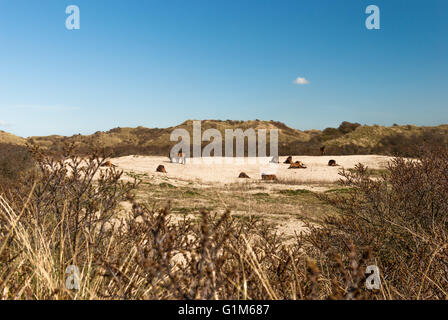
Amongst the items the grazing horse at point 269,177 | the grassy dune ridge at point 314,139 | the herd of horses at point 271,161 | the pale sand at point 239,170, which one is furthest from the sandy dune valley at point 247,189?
the grassy dune ridge at point 314,139

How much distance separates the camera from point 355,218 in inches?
191

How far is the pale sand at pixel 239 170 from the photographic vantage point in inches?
824

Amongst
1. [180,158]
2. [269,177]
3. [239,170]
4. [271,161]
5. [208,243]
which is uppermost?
[208,243]

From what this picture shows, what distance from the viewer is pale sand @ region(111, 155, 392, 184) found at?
20.9m

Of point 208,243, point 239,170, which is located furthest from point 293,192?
point 208,243

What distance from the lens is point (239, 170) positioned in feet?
82.1

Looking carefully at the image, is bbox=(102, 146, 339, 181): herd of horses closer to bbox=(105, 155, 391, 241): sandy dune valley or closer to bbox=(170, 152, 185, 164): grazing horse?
bbox=(170, 152, 185, 164): grazing horse

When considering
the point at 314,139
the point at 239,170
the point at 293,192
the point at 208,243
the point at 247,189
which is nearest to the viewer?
the point at 208,243

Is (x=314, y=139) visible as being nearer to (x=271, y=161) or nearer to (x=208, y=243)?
(x=271, y=161)

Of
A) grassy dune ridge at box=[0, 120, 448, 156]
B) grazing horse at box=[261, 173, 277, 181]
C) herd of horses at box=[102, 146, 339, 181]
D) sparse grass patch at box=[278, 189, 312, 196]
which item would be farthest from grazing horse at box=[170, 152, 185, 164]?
sparse grass patch at box=[278, 189, 312, 196]

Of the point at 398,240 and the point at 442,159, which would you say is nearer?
the point at 398,240
